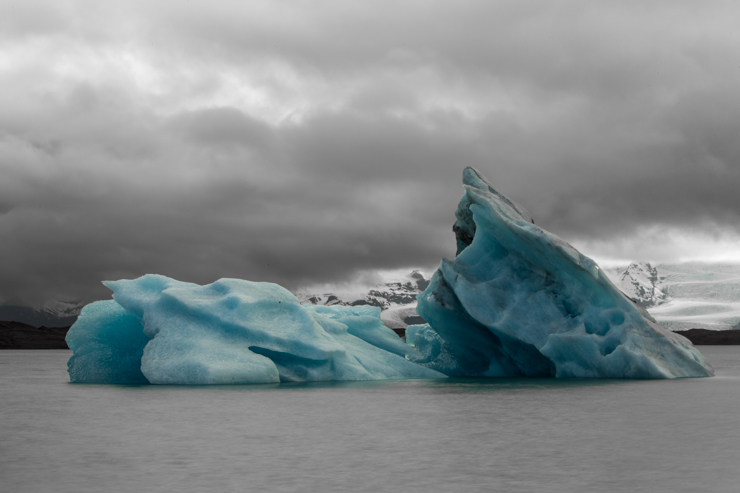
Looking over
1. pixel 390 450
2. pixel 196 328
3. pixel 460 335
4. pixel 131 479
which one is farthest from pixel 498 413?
pixel 460 335

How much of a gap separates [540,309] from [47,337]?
138 m

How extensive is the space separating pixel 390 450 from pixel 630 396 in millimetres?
6852

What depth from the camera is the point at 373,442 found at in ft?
24.9

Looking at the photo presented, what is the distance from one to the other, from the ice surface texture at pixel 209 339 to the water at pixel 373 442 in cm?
256

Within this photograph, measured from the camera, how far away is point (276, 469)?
6.13m

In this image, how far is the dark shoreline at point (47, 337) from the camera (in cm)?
11781

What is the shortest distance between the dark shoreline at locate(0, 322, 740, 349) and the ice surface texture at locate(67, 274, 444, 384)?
10923 cm

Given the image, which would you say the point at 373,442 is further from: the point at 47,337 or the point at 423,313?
the point at 47,337

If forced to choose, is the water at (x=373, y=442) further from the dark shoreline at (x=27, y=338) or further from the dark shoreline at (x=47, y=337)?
the dark shoreline at (x=27, y=338)

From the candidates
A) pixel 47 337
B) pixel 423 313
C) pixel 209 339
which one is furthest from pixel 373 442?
pixel 47 337

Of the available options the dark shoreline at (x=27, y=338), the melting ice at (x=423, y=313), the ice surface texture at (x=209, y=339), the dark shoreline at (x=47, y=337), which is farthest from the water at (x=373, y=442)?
the dark shoreline at (x=27, y=338)

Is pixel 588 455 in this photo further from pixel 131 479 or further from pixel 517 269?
pixel 517 269

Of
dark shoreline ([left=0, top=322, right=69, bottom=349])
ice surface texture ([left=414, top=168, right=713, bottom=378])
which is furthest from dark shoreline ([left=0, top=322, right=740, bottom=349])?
ice surface texture ([left=414, top=168, right=713, bottom=378])

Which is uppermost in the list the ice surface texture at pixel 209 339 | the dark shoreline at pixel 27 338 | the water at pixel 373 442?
the ice surface texture at pixel 209 339
